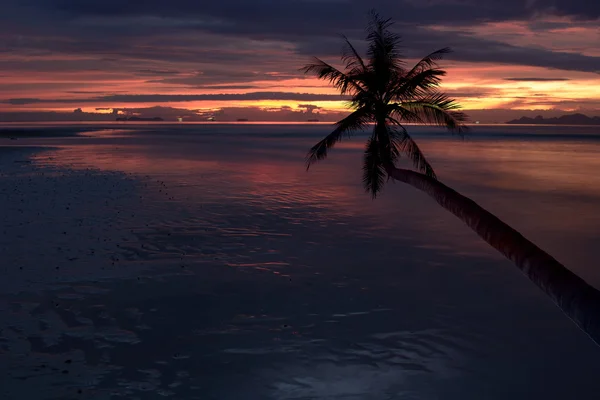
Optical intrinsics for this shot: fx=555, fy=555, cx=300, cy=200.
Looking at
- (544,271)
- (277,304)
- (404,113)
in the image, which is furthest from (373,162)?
(544,271)

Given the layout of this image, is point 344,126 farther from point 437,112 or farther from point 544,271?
point 544,271

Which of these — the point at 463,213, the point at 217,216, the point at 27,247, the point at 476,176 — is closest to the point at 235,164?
the point at 476,176

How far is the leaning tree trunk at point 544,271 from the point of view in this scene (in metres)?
6.48

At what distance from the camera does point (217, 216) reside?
23125 millimetres

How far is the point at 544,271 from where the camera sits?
768cm

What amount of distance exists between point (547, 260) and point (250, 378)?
4.93m

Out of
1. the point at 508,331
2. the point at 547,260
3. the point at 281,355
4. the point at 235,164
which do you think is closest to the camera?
the point at 547,260

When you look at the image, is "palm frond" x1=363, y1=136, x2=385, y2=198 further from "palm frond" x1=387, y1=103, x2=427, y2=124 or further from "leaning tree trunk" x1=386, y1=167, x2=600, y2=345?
"leaning tree trunk" x1=386, y1=167, x2=600, y2=345

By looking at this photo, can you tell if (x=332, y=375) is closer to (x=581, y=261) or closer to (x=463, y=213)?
(x=463, y=213)

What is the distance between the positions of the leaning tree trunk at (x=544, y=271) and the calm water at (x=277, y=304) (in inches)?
85.7

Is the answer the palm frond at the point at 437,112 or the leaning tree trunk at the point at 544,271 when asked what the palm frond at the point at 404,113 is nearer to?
the palm frond at the point at 437,112

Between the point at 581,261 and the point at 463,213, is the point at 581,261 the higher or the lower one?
the lower one

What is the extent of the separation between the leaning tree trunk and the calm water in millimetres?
2178

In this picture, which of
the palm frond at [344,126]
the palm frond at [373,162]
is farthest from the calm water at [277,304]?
the palm frond at [344,126]
